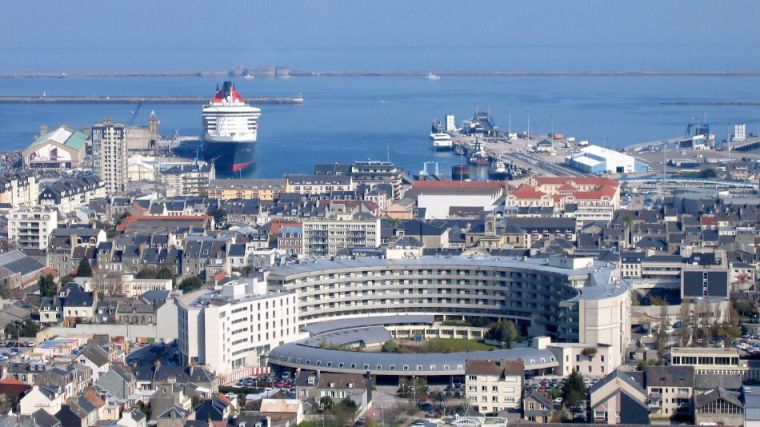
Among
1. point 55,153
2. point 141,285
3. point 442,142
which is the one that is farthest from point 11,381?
point 442,142

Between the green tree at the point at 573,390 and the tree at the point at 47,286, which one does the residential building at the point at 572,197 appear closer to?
the tree at the point at 47,286

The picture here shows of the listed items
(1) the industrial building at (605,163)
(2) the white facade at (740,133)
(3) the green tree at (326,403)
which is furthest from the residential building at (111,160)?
(3) the green tree at (326,403)

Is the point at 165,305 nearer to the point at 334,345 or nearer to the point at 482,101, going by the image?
the point at 334,345

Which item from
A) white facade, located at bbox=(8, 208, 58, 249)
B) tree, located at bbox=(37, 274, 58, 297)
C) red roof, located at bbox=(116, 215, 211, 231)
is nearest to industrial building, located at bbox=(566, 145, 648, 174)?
red roof, located at bbox=(116, 215, 211, 231)

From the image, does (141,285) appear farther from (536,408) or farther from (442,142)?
(442,142)

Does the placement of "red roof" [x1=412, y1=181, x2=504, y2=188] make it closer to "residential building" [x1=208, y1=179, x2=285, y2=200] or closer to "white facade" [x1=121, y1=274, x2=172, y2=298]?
"residential building" [x1=208, y1=179, x2=285, y2=200]
